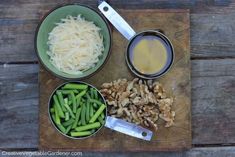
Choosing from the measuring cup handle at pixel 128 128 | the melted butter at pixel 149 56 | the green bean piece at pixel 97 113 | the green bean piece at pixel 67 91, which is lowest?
the measuring cup handle at pixel 128 128

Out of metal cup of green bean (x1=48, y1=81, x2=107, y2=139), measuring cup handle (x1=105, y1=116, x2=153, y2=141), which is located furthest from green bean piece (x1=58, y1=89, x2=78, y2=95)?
measuring cup handle (x1=105, y1=116, x2=153, y2=141)

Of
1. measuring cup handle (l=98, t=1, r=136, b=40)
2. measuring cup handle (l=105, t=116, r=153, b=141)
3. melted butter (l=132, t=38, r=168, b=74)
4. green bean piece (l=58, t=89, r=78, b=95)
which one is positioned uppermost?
→ measuring cup handle (l=98, t=1, r=136, b=40)

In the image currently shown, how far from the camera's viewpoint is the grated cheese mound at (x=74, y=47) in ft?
3.73

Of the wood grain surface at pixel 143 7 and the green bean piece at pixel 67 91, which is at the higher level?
the wood grain surface at pixel 143 7

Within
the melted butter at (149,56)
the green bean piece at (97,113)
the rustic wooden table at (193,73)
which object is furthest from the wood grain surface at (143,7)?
the green bean piece at (97,113)

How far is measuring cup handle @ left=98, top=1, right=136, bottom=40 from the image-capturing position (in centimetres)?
117

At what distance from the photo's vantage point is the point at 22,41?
122 centimetres

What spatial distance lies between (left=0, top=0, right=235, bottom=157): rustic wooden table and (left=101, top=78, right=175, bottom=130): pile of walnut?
99 mm

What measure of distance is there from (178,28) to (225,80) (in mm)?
194

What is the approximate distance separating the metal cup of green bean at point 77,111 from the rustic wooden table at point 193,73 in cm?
9

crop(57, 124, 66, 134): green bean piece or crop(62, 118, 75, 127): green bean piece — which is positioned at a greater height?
crop(62, 118, 75, 127): green bean piece

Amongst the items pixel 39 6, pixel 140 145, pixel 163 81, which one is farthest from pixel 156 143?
pixel 39 6

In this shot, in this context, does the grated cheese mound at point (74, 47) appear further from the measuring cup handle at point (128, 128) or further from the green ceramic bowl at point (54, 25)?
the measuring cup handle at point (128, 128)

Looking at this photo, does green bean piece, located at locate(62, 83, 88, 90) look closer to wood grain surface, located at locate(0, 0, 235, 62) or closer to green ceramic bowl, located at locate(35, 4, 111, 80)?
green ceramic bowl, located at locate(35, 4, 111, 80)
